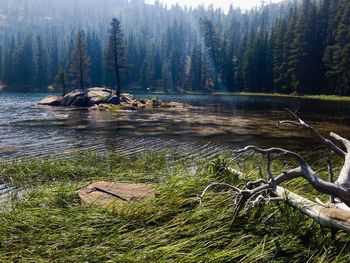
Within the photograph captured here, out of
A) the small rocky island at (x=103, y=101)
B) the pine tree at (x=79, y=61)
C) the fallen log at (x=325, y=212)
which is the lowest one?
the fallen log at (x=325, y=212)

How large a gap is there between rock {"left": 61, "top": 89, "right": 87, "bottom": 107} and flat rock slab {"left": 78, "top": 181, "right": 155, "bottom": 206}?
4765cm

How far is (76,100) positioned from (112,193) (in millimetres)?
49298

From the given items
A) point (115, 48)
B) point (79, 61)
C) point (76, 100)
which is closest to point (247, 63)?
point (115, 48)

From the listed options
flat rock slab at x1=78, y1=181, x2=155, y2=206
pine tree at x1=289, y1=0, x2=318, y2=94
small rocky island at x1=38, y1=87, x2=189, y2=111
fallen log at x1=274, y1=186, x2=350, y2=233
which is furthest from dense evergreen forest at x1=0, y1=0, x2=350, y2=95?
fallen log at x1=274, y1=186, x2=350, y2=233

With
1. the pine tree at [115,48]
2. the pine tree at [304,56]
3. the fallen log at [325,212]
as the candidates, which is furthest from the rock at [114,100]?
the fallen log at [325,212]

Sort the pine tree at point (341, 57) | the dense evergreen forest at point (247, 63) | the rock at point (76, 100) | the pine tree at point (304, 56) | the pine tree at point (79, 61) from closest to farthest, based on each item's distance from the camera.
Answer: the rock at point (76, 100) → the pine tree at point (79, 61) → the pine tree at point (341, 57) → the dense evergreen forest at point (247, 63) → the pine tree at point (304, 56)

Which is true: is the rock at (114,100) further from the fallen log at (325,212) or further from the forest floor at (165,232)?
the fallen log at (325,212)

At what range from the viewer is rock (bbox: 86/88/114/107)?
5491 cm

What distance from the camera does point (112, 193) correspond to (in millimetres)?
8922

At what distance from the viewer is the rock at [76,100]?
55.6 meters

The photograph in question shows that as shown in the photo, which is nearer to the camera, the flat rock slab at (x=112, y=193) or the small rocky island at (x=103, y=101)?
the flat rock slab at (x=112, y=193)

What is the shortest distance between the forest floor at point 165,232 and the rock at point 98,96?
4677cm

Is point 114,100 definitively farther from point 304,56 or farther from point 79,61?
point 304,56

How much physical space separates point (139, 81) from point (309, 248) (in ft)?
416
